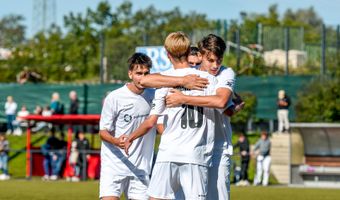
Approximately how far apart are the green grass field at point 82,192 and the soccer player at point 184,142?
476 inches

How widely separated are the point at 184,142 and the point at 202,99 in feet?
1.56

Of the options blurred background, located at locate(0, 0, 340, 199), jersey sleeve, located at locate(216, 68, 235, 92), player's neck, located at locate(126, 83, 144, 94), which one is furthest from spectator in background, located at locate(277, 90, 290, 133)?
jersey sleeve, located at locate(216, 68, 235, 92)

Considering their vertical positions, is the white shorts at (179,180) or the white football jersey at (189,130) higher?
the white football jersey at (189,130)

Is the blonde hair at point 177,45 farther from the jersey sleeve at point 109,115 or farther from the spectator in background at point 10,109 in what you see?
the spectator in background at point 10,109

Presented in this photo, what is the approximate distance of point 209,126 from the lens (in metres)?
9.91

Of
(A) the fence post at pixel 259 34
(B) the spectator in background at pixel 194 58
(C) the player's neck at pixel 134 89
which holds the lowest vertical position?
(C) the player's neck at pixel 134 89

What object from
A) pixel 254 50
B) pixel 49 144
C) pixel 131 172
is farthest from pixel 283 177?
pixel 131 172

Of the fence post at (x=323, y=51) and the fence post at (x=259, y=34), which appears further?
the fence post at (x=259, y=34)

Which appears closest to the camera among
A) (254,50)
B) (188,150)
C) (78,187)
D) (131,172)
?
(188,150)

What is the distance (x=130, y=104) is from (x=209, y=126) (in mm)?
2348

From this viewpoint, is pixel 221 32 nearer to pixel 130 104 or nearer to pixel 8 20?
pixel 130 104

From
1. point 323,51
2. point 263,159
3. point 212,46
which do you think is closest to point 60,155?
point 263,159

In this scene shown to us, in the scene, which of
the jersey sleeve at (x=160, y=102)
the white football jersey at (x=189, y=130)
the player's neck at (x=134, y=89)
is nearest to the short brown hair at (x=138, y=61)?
the player's neck at (x=134, y=89)

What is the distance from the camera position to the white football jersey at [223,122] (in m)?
9.89
